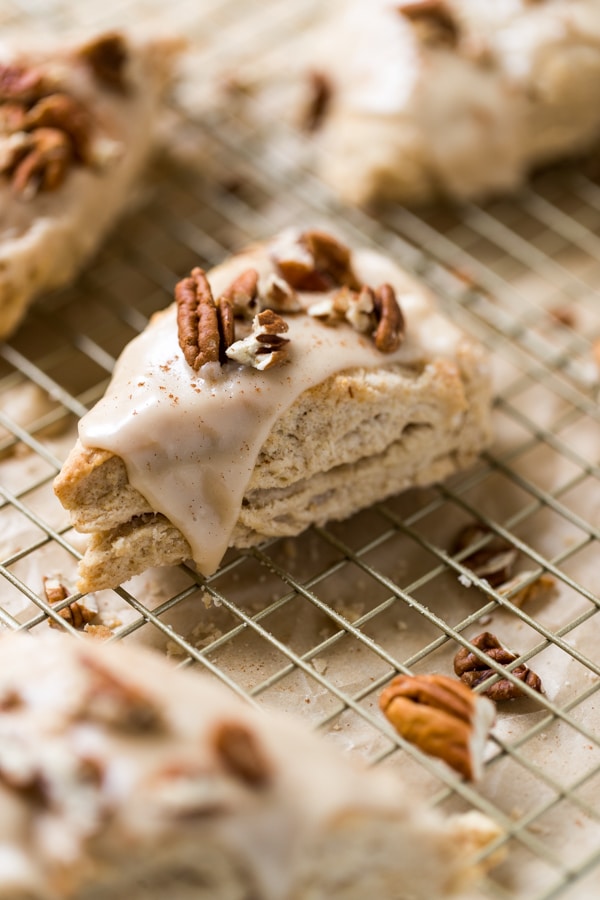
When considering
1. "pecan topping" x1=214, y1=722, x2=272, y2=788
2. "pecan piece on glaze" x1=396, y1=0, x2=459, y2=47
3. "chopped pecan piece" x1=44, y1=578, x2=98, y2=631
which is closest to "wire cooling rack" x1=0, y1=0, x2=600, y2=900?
"chopped pecan piece" x1=44, y1=578, x2=98, y2=631

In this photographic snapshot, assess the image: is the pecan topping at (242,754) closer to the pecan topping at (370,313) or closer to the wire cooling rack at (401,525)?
the wire cooling rack at (401,525)

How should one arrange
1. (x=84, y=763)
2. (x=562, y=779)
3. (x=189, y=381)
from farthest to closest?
(x=189, y=381) → (x=562, y=779) → (x=84, y=763)

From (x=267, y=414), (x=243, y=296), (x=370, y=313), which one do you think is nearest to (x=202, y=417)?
(x=267, y=414)

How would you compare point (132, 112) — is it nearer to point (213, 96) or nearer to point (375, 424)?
point (213, 96)

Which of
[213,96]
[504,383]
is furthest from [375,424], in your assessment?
[213,96]

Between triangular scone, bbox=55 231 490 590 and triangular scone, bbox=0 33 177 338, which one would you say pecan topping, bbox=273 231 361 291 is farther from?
triangular scone, bbox=0 33 177 338
